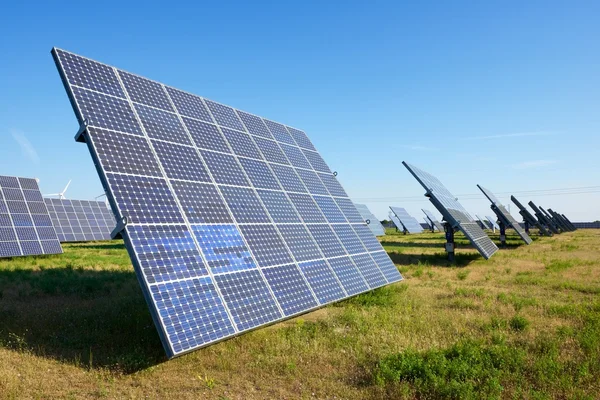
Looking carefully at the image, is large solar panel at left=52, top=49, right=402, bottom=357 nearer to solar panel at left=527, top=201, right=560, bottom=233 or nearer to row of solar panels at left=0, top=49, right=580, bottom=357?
row of solar panels at left=0, top=49, right=580, bottom=357

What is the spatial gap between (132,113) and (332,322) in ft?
27.0

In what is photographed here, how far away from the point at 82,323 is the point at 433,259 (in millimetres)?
22197

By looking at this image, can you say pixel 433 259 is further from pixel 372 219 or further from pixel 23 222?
pixel 372 219

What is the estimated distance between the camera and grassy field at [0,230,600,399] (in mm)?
7930

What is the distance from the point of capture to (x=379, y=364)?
28.9 ft

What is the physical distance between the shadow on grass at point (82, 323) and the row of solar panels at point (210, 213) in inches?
75.6

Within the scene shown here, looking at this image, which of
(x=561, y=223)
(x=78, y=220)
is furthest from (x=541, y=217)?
(x=78, y=220)

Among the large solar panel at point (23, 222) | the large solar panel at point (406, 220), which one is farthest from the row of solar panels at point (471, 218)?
the large solar panel at point (23, 222)

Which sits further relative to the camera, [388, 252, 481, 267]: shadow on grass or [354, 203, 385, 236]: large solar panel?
[354, 203, 385, 236]: large solar panel

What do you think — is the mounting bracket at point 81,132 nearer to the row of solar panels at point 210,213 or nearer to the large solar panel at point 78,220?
the row of solar panels at point 210,213

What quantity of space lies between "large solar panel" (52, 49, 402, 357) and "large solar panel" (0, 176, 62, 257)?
20.4 m

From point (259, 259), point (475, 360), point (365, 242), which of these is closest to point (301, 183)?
point (365, 242)

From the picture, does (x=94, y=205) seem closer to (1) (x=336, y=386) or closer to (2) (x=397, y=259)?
(2) (x=397, y=259)

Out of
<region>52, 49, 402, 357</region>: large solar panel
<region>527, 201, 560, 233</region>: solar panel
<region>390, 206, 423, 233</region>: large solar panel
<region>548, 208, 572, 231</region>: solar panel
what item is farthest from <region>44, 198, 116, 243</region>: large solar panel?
<region>548, 208, 572, 231</region>: solar panel
